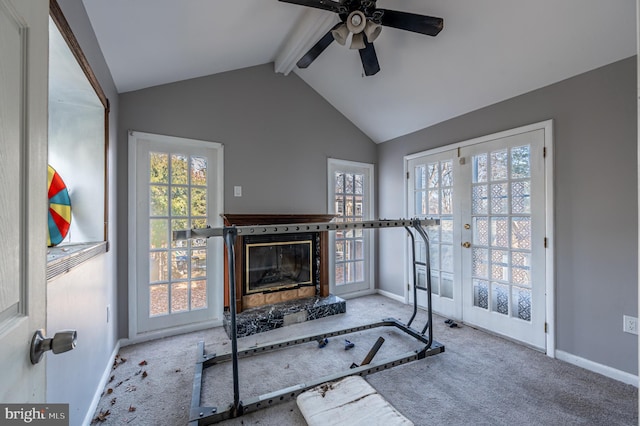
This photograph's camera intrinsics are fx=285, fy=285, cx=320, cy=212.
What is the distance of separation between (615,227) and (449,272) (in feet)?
5.20

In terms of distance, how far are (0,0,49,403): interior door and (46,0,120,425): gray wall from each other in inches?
30.2

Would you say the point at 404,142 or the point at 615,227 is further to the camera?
the point at 404,142

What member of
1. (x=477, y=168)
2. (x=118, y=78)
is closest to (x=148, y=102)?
(x=118, y=78)

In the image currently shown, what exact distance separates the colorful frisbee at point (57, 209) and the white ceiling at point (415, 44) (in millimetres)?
1017

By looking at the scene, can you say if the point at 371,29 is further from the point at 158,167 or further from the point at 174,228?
the point at 174,228

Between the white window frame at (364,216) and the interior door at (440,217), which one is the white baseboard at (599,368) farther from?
the white window frame at (364,216)

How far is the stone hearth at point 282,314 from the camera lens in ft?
9.80

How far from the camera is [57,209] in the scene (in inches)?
69.4

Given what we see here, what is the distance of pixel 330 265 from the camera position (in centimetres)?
408

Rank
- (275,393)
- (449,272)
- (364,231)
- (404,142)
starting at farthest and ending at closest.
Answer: (364,231), (404,142), (449,272), (275,393)

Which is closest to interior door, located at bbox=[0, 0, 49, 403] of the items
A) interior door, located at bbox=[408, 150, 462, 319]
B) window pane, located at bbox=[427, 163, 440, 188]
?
interior door, located at bbox=[408, 150, 462, 319]

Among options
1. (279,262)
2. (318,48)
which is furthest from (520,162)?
(279,262)

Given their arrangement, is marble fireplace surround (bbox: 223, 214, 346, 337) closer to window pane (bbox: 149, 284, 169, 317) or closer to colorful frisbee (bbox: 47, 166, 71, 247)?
window pane (bbox: 149, 284, 169, 317)

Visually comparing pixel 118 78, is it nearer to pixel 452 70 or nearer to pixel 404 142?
pixel 452 70
